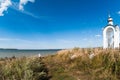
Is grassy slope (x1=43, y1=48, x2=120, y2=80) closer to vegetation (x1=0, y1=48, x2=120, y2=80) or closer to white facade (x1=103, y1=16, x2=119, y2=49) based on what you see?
vegetation (x1=0, y1=48, x2=120, y2=80)

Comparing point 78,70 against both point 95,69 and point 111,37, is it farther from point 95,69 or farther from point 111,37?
point 111,37

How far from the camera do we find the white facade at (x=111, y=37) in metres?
19.0

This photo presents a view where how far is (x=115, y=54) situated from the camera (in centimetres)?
1119

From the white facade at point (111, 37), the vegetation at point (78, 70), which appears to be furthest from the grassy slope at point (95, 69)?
the white facade at point (111, 37)

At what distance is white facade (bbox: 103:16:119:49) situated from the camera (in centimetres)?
1897

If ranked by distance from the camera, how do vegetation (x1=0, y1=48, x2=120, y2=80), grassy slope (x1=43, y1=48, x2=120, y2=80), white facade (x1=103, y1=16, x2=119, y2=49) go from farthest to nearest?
1. white facade (x1=103, y1=16, x2=119, y2=49)
2. grassy slope (x1=43, y1=48, x2=120, y2=80)
3. vegetation (x1=0, y1=48, x2=120, y2=80)

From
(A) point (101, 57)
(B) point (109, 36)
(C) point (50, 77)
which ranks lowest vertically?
(C) point (50, 77)

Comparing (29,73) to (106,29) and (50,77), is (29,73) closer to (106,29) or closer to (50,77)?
(50,77)

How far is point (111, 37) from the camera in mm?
19859

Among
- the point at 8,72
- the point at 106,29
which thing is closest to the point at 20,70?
the point at 8,72

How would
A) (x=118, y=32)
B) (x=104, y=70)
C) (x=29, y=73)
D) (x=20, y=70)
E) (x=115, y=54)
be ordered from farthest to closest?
(x=118, y=32)
(x=115, y=54)
(x=104, y=70)
(x=20, y=70)
(x=29, y=73)

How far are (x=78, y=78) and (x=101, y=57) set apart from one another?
253 cm

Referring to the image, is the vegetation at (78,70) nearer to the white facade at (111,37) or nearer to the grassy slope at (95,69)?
the grassy slope at (95,69)

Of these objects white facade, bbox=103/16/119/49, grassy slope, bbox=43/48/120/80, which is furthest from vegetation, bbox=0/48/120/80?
white facade, bbox=103/16/119/49
